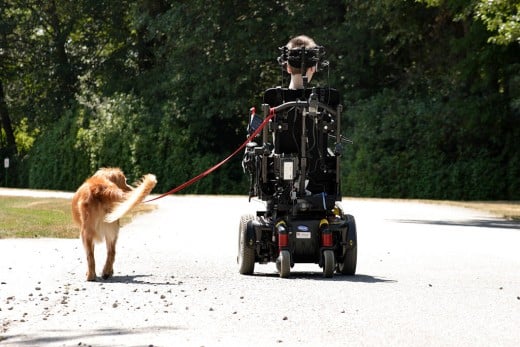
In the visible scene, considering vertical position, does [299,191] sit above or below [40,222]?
above

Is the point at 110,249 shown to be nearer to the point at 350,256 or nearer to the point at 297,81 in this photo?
the point at 350,256

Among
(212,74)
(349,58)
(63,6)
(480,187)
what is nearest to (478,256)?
(480,187)

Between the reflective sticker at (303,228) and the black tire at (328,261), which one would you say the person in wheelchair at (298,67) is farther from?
the black tire at (328,261)

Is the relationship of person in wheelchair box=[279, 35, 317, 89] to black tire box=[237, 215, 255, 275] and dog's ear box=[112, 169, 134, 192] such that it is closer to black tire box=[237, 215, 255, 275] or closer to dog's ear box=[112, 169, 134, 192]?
black tire box=[237, 215, 255, 275]

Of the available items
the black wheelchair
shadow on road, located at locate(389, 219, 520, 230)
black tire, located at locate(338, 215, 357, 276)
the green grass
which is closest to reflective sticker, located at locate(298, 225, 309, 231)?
the black wheelchair

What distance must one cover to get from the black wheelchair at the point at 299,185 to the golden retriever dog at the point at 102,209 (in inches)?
48.3

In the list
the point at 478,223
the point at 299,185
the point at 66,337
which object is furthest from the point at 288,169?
the point at 478,223

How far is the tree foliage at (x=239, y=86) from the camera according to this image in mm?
39281

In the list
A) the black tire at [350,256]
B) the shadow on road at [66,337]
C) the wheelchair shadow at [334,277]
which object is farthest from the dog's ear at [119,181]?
the shadow on road at [66,337]

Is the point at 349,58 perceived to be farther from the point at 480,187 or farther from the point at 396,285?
the point at 396,285

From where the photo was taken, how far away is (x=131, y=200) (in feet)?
39.5

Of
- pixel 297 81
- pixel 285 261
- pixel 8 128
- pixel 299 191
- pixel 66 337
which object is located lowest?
pixel 66 337

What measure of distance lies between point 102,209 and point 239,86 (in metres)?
33.3

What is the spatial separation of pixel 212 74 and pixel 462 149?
10690mm
